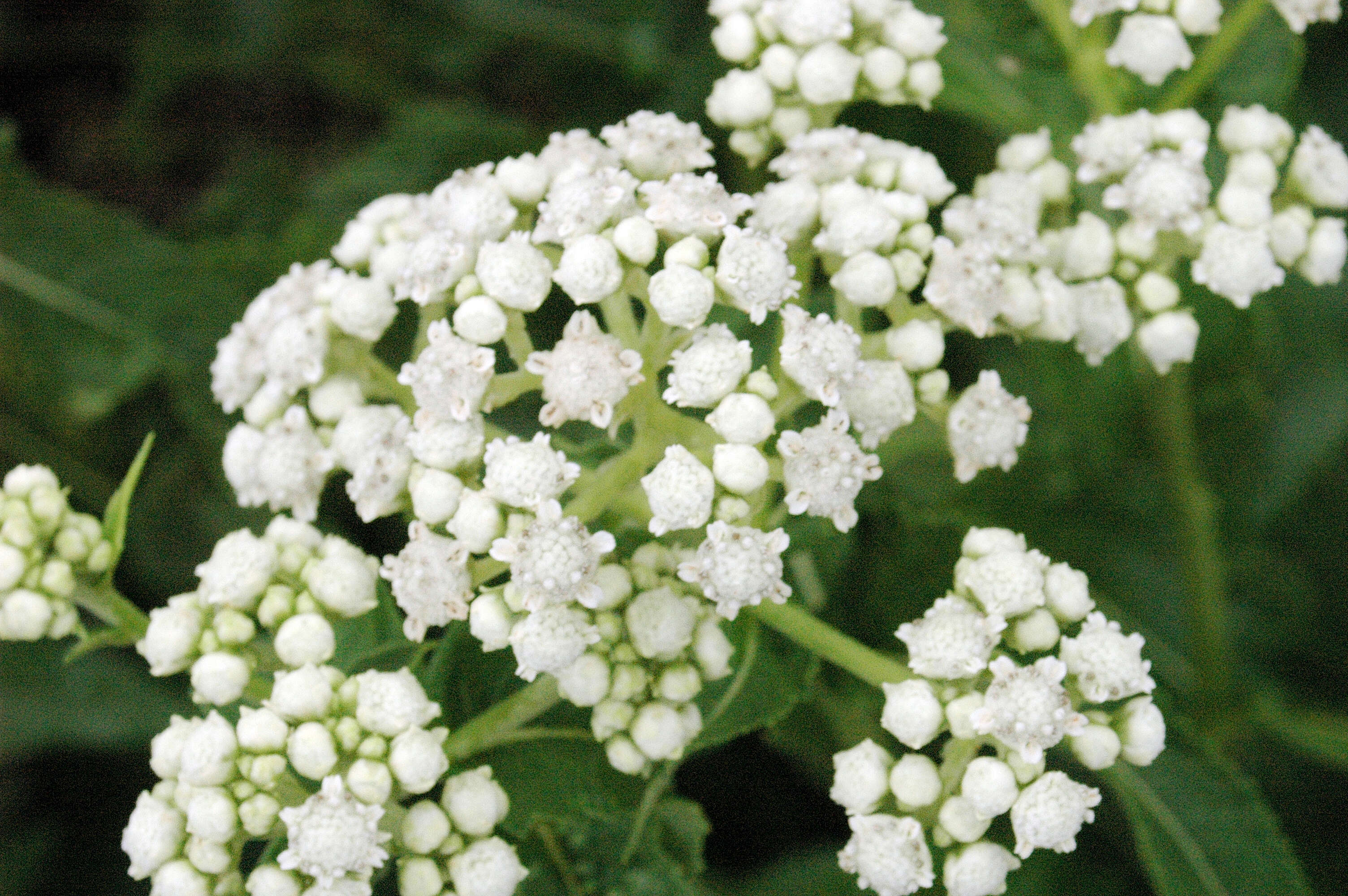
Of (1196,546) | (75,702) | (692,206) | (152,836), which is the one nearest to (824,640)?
(692,206)

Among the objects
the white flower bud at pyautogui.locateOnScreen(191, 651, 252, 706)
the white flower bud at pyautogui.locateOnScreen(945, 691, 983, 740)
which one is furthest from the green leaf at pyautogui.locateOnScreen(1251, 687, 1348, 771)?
the white flower bud at pyautogui.locateOnScreen(191, 651, 252, 706)

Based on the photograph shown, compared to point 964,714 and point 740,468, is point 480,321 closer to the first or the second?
point 740,468

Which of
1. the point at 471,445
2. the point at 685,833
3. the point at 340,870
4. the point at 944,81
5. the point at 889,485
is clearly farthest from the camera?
the point at 889,485

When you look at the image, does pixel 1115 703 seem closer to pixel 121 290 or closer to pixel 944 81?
pixel 944 81

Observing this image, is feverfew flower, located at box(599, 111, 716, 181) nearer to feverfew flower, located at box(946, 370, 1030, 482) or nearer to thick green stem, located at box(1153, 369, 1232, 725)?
feverfew flower, located at box(946, 370, 1030, 482)

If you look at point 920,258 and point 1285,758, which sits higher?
point 920,258

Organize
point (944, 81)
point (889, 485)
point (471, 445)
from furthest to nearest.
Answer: point (889, 485), point (944, 81), point (471, 445)

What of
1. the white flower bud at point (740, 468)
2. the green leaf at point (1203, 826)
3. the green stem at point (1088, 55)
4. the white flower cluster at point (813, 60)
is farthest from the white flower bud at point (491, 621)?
the green stem at point (1088, 55)

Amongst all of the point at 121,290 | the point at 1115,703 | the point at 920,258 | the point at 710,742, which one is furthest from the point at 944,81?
the point at 121,290
